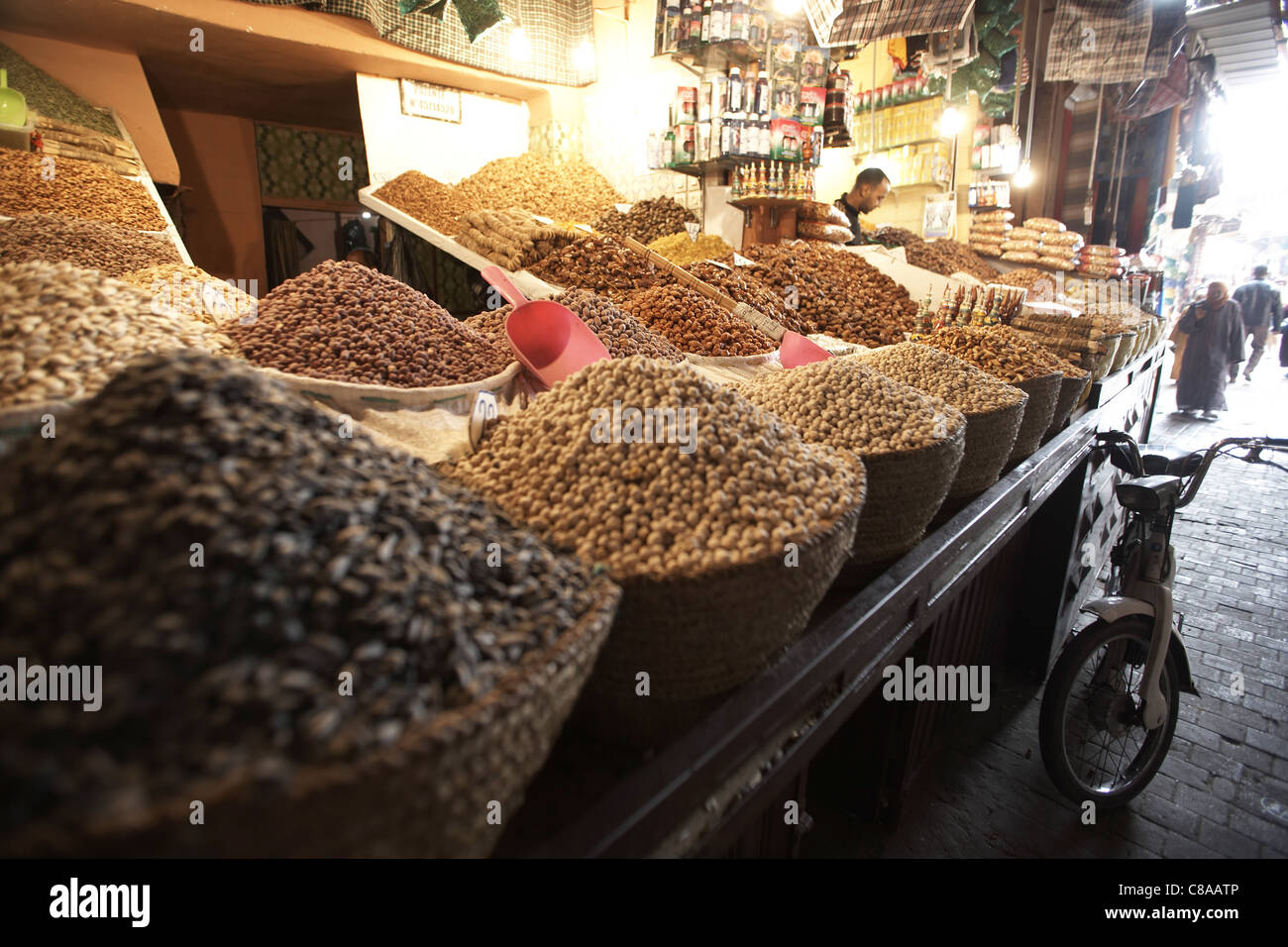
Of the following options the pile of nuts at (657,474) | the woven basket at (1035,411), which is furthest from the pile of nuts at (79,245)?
the woven basket at (1035,411)

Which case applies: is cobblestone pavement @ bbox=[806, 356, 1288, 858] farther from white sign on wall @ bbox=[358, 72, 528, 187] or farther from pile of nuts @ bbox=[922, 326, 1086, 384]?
white sign on wall @ bbox=[358, 72, 528, 187]

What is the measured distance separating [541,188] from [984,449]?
2.86m

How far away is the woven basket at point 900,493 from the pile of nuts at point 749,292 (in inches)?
44.2

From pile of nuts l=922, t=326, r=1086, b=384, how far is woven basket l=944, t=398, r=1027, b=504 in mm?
264

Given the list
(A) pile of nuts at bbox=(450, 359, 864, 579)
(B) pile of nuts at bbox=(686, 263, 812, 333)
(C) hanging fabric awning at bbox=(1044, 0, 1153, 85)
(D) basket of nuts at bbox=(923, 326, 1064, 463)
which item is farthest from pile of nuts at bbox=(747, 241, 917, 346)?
(C) hanging fabric awning at bbox=(1044, 0, 1153, 85)

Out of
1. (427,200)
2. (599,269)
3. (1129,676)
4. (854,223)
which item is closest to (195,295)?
(599,269)

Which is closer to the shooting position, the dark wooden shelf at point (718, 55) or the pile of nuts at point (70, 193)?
the pile of nuts at point (70, 193)

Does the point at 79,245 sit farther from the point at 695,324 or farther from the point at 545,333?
the point at 695,324

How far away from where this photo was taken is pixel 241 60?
3305 mm

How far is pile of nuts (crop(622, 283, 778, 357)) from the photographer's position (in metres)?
1.67

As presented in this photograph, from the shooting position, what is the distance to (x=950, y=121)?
491cm

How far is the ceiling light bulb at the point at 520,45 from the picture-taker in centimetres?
359

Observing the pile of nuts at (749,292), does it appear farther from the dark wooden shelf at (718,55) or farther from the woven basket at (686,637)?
the woven basket at (686,637)

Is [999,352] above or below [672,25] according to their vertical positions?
below
